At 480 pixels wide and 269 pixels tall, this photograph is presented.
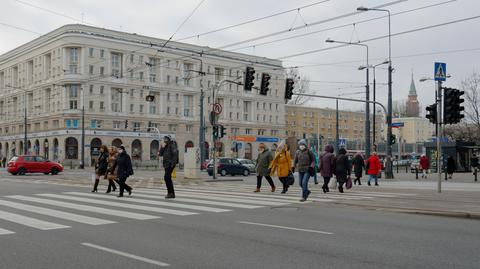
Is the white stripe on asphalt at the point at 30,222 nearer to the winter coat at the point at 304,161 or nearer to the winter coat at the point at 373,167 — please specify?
the winter coat at the point at 304,161

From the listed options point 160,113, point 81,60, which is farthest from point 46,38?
point 160,113

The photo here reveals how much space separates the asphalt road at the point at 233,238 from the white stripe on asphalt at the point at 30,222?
2 cm

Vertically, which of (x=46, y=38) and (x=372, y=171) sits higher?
(x=46, y=38)

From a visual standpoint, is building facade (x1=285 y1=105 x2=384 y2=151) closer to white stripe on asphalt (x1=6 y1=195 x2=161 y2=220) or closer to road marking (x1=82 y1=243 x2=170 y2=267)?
white stripe on asphalt (x1=6 y1=195 x2=161 y2=220)

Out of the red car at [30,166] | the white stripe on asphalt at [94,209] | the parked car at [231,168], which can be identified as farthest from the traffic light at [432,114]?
the red car at [30,166]

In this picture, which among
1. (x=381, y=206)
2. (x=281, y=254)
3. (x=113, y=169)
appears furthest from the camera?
(x=113, y=169)

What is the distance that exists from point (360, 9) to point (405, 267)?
19.4m

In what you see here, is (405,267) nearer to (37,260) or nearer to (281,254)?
(281,254)

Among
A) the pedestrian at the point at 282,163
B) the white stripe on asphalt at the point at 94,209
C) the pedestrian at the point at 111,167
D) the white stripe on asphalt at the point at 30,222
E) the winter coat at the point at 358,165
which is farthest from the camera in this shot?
the winter coat at the point at 358,165

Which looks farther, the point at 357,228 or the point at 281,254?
the point at 357,228

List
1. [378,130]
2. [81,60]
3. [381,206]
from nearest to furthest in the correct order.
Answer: [381,206] < [81,60] < [378,130]

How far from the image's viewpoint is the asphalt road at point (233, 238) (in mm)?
6922

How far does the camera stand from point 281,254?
738cm

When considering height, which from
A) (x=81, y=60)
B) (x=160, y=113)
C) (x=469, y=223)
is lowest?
(x=469, y=223)
